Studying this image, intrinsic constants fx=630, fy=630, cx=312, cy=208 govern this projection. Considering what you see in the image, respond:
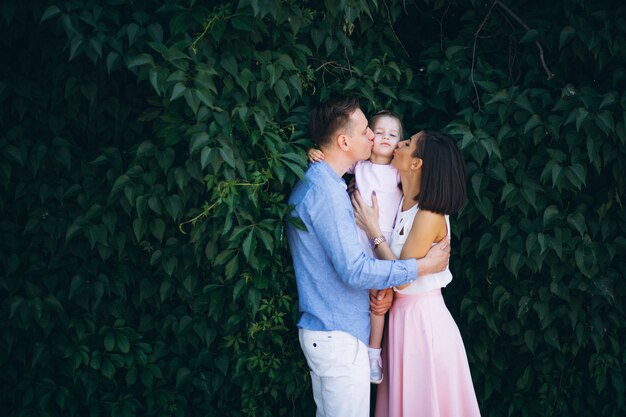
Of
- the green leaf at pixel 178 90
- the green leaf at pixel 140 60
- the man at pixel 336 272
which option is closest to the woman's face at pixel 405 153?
the man at pixel 336 272

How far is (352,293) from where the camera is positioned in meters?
3.17

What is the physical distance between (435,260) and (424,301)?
0.78ft

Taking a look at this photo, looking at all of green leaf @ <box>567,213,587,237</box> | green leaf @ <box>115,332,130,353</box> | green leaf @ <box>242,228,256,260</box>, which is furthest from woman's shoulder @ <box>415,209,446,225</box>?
green leaf @ <box>115,332,130,353</box>

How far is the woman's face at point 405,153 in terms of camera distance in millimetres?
3305

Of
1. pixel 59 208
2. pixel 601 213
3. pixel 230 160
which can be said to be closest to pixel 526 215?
pixel 601 213

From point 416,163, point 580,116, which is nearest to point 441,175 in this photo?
point 416,163

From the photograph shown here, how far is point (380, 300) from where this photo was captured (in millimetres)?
3301

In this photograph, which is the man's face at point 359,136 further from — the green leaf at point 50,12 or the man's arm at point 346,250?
the green leaf at point 50,12

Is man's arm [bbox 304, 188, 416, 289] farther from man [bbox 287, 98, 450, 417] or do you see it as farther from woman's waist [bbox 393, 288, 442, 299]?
woman's waist [bbox 393, 288, 442, 299]

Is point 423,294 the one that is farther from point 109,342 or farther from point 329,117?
point 109,342

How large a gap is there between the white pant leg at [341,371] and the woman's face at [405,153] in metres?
0.94

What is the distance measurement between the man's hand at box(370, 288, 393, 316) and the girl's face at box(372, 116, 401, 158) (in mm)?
761

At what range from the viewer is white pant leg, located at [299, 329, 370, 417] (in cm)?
307

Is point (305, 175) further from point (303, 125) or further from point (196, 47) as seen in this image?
point (196, 47)
